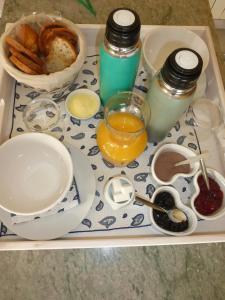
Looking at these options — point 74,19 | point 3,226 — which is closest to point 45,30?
point 74,19

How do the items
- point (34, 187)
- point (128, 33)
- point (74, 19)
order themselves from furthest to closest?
1. point (74, 19)
2. point (34, 187)
3. point (128, 33)

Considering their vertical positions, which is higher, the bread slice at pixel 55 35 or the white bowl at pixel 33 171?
the bread slice at pixel 55 35

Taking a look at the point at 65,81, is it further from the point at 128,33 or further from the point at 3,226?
the point at 3,226

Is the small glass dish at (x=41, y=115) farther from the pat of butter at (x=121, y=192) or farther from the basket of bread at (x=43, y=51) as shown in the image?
the pat of butter at (x=121, y=192)

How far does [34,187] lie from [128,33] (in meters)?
0.36

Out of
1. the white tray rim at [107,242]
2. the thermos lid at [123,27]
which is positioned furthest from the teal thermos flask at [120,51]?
the white tray rim at [107,242]

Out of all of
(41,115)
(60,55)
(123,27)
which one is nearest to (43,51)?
(60,55)

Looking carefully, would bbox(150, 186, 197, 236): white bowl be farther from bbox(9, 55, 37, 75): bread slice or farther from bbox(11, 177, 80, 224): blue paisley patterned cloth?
bbox(9, 55, 37, 75): bread slice

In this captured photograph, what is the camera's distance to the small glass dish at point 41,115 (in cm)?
72

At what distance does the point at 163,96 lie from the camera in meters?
0.57

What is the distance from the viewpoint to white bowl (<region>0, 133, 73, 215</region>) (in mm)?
599

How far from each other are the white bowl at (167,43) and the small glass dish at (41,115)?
27 centimetres

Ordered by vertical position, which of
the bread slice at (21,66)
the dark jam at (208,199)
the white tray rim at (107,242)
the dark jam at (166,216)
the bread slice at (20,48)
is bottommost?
the white tray rim at (107,242)

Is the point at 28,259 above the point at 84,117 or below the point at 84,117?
below
